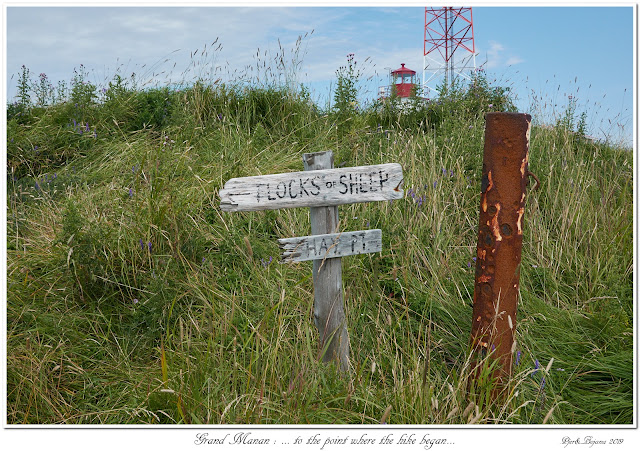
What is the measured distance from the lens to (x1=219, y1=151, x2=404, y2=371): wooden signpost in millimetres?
2637

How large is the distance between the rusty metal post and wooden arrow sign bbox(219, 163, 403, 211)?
495 millimetres

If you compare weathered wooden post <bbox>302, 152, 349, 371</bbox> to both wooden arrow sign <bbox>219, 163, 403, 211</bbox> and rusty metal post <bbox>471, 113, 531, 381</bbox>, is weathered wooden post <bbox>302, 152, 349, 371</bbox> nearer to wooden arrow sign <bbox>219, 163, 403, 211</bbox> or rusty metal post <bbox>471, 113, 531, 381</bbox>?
wooden arrow sign <bbox>219, 163, 403, 211</bbox>

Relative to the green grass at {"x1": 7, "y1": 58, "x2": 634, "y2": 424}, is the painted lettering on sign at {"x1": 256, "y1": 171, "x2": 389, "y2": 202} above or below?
above

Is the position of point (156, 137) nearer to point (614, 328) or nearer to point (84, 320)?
point (84, 320)

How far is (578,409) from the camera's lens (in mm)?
2748

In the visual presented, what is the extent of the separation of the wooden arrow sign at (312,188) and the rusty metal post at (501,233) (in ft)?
1.63

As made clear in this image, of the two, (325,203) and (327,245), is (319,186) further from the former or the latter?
(327,245)

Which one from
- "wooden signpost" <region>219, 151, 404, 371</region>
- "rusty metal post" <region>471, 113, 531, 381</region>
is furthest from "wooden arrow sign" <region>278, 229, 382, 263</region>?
"rusty metal post" <region>471, 113, 531, 381</region>

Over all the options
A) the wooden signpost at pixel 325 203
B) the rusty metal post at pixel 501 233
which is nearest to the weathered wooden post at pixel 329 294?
the wooden signpost at pixel 325 203

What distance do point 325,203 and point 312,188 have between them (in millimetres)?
110

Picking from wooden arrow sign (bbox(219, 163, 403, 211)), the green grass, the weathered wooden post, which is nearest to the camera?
the green grass

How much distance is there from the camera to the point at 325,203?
8.89 feet

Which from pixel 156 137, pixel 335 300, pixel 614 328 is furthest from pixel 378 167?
pixel 156 137

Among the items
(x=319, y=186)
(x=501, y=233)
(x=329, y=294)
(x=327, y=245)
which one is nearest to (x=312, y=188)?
(x=319, y=186)
